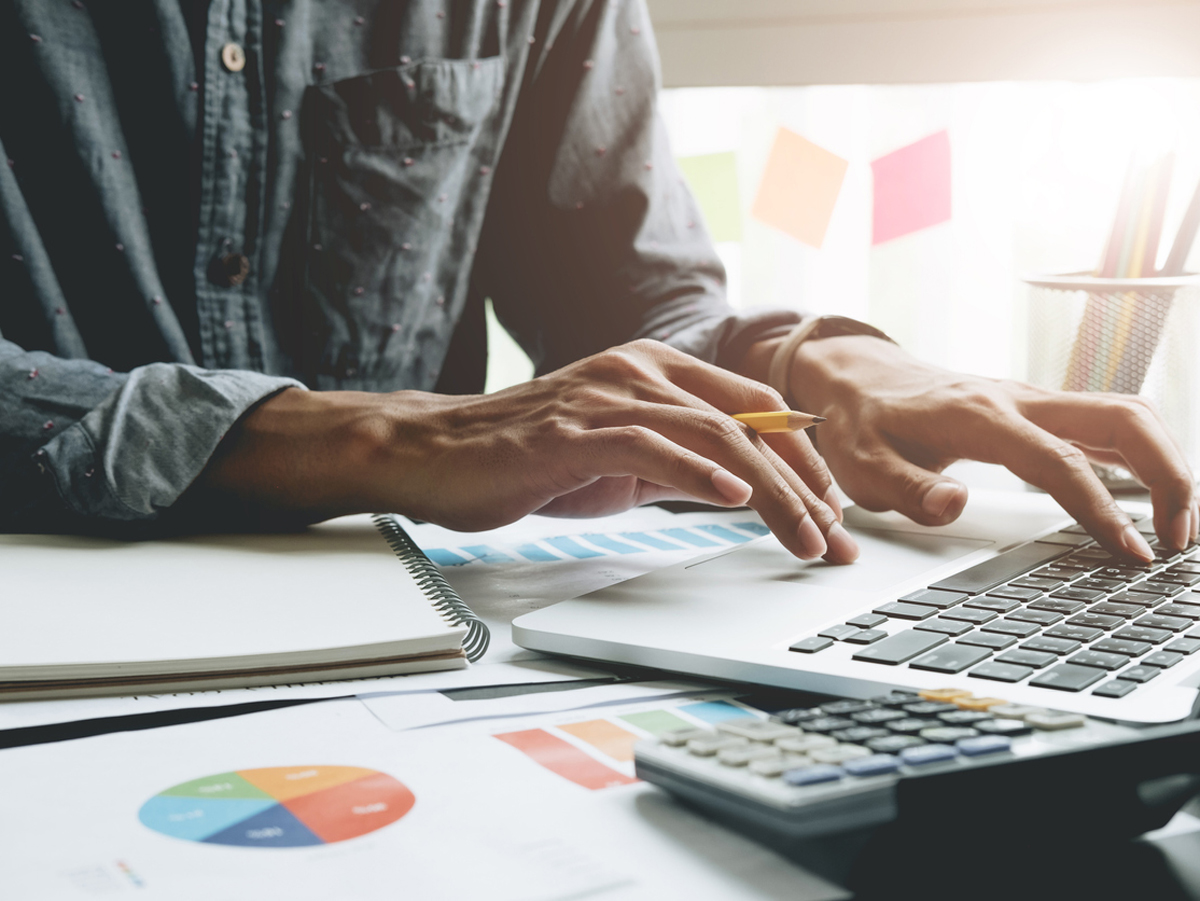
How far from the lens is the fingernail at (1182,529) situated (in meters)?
0.58

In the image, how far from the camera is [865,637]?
0.41 m

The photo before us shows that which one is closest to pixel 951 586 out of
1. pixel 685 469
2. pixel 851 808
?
pixel 685 469

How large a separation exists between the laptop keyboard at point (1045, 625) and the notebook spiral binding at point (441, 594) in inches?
5.2

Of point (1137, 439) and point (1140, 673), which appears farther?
point (1137, 439)

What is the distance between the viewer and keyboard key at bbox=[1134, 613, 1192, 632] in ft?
1.38

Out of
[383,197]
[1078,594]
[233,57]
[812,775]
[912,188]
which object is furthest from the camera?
[912,188]

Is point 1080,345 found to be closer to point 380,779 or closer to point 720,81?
point 720,81

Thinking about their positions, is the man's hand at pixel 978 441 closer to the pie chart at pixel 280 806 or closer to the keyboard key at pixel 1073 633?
the keyboard key at pixel 1073 633

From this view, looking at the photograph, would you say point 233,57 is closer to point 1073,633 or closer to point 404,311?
point 404,311

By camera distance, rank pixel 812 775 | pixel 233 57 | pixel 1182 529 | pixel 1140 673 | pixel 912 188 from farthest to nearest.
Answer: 1. pixel 912 188
2. pixel 233 57
3. pixel 1182 529
4. pixel 1140 673
5. pixel 812 775

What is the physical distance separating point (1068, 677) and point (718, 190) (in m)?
0.93

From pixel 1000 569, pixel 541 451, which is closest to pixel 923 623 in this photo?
pixel 1000 569

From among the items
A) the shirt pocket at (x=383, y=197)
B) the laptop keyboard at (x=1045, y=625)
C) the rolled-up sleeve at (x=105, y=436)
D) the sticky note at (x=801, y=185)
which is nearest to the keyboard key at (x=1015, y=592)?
the laptop keyboard at (x=1045, y=625)

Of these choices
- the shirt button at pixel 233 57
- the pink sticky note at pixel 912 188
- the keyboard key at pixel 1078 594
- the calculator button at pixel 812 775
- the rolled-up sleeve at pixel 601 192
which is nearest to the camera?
the calculator button at pixel 812 775
